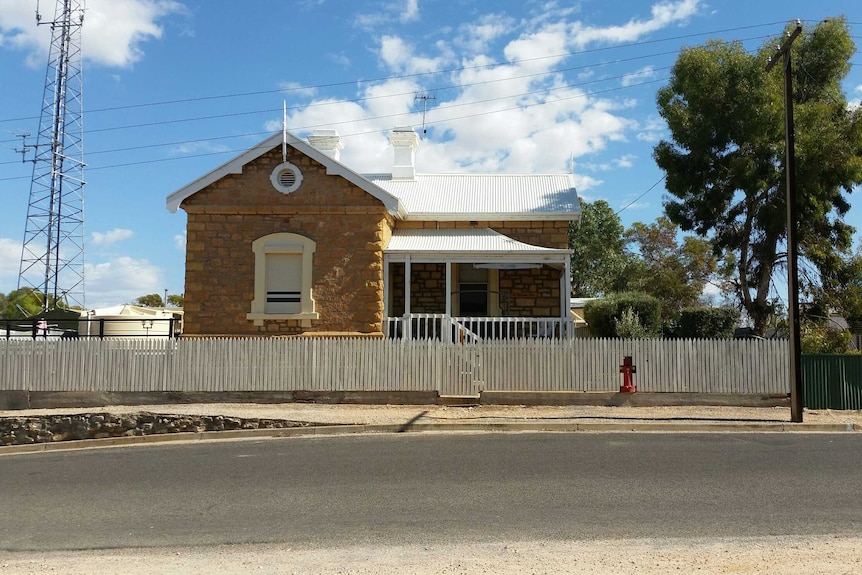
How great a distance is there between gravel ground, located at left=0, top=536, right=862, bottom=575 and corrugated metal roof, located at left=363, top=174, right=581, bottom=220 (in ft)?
52.4

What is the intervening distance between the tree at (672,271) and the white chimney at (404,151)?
44.7 feet

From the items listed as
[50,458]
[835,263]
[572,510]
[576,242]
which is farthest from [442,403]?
[576,242]

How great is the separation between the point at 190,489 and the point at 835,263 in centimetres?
2140

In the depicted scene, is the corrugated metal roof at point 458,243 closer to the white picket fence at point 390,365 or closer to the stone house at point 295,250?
the stone house at point 295,250

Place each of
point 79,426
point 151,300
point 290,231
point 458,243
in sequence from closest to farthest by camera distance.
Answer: point 79,426 → point 290,231 → point 458,243 → point 151,300

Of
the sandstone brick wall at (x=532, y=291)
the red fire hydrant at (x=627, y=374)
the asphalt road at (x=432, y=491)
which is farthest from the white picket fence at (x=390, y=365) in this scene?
the sandstone brick wall at (x=532, y=291)

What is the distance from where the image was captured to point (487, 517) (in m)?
7.36

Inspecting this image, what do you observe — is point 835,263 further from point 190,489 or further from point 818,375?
point 190,489

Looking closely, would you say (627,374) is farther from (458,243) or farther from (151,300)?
(151,300)

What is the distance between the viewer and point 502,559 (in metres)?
6.03

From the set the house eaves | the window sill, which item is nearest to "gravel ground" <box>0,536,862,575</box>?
the window sill

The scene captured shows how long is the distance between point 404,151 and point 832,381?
15.2m

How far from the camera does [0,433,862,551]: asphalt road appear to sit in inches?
274

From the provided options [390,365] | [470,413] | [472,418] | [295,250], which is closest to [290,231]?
[295,250]
